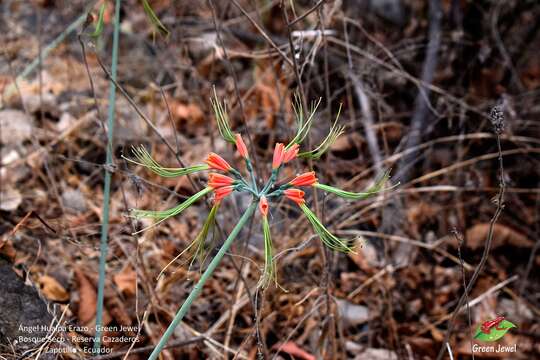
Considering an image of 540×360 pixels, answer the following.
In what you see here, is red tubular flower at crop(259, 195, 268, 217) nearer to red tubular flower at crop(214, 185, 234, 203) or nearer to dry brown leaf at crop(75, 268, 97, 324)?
red tubular flower at crop(214, 185, 234, 203)

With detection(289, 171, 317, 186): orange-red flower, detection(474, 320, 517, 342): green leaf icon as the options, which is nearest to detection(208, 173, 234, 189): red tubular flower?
detection(289, 171, 317, 186): orange-red flower

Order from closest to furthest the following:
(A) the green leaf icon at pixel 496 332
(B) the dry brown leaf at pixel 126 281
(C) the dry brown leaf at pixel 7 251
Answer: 1. (A) the green leaf icon at pixel 496 332
2. (C) the dry brown leaf at pixel 7 251
3. (B) the dry brown leaf at pixel 126 281

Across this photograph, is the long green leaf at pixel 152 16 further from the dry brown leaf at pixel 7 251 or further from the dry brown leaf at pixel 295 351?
the dry brown leaf at pixel 295 351

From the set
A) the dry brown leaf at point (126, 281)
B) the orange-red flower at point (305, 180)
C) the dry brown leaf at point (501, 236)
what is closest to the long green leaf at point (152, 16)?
the orange-red flower at point (305, 180)

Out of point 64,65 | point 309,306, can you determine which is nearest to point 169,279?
point 309,306

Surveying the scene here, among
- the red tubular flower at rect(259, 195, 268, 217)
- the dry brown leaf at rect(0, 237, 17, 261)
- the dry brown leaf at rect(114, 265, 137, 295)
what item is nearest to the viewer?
the red tubular flower at rect(259, 195, 268, 217)

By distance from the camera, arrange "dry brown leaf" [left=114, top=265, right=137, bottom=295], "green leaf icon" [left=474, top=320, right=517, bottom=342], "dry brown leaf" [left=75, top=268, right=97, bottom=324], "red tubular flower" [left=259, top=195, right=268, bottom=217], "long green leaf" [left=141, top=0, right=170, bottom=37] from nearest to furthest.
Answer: "red tubular flower" [left=259, top=195, right=268, bottom=217], "green leaf icon" [left=474, top=320, right=517, bottom=342], "long green leaf" [left=141, top=0, right=170, bottom=37], "dry brown leaf" [left=75, top=268, right=97, bottom=324], "dry brown leaf" [left=114, top=265, right=137, bottom=295]

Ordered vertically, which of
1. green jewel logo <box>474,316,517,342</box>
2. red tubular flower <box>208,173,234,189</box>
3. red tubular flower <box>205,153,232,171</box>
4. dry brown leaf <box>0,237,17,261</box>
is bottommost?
green jewel logo <box>474,316,517,342</box>
